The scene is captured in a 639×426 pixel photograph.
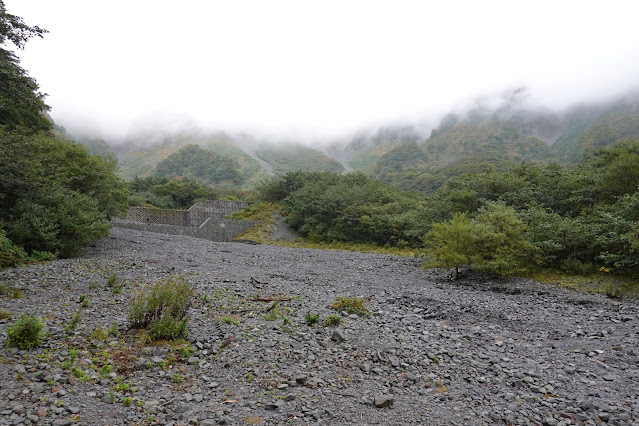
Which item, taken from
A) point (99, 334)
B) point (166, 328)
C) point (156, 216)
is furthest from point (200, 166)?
point (166, 328)

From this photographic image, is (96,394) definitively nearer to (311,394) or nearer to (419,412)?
(311,394)

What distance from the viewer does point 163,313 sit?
5941 millimetres

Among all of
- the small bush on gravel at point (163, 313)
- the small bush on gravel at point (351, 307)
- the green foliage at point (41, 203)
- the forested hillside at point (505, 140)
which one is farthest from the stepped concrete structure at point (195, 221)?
the forested hillside at point (505, 140)

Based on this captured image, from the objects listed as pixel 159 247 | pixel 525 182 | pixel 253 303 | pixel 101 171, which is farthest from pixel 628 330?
pixel 101 171

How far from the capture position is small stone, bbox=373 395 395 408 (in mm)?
4156

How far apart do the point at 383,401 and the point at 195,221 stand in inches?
1270

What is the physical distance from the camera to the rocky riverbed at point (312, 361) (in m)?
3.90

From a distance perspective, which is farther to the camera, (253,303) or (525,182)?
(525,182)

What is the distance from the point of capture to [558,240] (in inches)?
498

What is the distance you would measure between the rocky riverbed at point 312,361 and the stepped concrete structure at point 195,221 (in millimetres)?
16952

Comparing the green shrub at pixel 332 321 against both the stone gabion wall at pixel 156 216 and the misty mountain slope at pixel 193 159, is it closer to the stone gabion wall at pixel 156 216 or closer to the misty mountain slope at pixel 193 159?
the stone gabion wall at pixel 156 216

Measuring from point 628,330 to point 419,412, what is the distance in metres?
6.04

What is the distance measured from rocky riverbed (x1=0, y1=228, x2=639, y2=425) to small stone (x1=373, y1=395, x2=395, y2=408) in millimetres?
24

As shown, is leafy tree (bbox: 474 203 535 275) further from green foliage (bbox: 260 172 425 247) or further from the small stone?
green foliage (bbox: 260 172 425 247)
